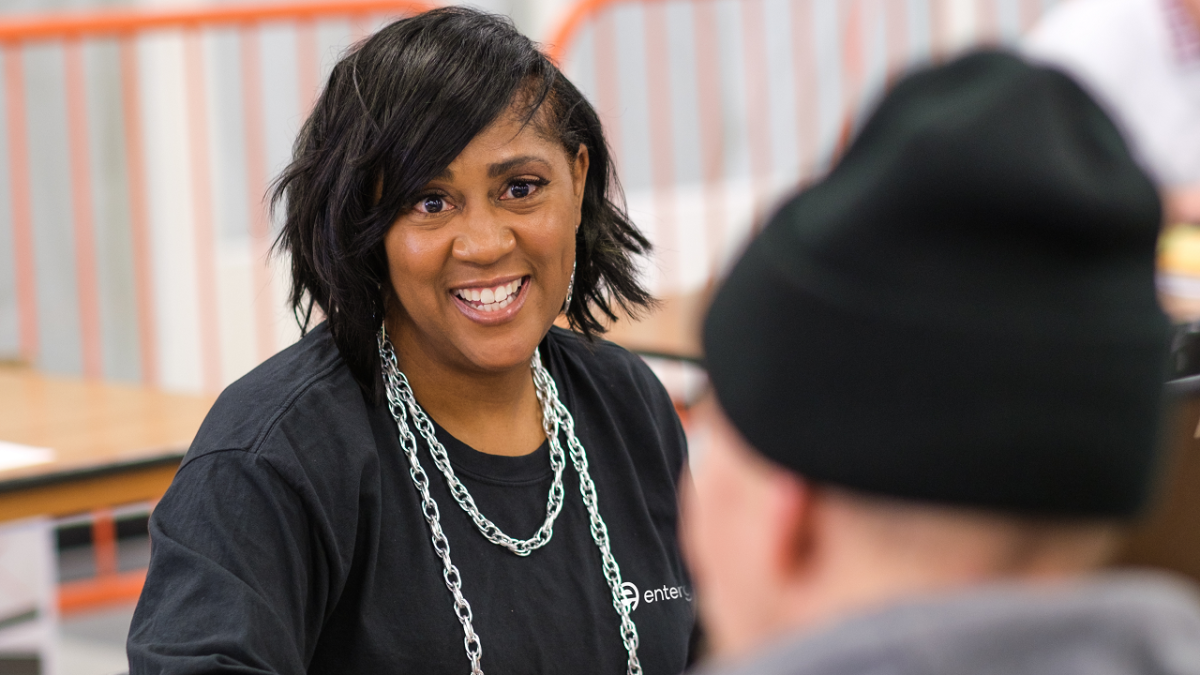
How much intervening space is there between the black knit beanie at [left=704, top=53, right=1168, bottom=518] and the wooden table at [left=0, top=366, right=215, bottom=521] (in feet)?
5.25

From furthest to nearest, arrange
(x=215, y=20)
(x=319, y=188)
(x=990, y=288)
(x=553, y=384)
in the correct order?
(x=215, y=20), (x=553, y=384), (x=319, y=188), (x=990, y=288)

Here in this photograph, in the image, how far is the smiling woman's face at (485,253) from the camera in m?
1.49

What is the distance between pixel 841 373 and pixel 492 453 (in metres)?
0.97

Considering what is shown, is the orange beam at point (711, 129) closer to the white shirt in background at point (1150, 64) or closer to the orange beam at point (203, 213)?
the white shirt in background at point (1150, 64)

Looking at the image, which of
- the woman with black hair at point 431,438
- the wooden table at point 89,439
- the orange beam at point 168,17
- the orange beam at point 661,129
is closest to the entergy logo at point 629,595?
the woman with black hair at point 431,438

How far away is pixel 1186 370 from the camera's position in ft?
5.14

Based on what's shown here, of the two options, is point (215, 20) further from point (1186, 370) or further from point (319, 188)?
point (1186, 370)

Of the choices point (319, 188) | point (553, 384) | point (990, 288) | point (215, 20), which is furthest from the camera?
point (215, 20)

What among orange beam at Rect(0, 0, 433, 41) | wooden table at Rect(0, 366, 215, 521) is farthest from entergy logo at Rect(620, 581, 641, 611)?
orange beam at Rect(0, 0, 433, 41)

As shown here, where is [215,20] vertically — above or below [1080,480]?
Answer: above

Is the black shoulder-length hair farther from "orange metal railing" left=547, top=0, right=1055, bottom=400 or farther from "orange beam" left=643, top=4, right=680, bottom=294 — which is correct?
"orange beam" left=643, top=4, right=680, bottom=294

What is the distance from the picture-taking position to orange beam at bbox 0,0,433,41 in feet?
11.2

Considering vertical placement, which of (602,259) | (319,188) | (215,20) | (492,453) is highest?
(215,20)

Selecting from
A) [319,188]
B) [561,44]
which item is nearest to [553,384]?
[319,188]
